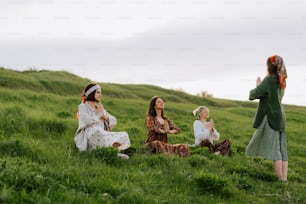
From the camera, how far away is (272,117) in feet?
31.1

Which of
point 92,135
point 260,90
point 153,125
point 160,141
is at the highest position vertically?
point 260,90

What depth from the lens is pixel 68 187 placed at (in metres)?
5.98

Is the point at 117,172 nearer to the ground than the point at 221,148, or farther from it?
nearer to the ground

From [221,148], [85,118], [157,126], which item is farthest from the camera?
[221,148]

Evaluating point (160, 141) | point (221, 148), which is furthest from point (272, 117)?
point (160, 141)

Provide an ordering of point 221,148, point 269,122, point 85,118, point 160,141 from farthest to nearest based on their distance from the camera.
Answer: point 221,148
point 160,141
point 85,118
point 269,122

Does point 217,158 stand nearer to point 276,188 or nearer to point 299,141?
point 276,188

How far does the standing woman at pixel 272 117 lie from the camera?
30.9 ft

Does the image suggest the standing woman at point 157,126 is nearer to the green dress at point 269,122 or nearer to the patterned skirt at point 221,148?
the patterned skirt at point 221,148

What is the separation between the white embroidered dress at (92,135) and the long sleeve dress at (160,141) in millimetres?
927

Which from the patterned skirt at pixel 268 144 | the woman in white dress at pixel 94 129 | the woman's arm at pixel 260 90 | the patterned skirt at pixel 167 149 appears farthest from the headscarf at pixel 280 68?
the woman in white dress at pixel 94 129

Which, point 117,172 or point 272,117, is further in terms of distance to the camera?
point 272,117

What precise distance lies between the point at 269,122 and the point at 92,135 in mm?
3836

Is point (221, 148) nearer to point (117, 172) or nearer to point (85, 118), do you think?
point (85, 118)
